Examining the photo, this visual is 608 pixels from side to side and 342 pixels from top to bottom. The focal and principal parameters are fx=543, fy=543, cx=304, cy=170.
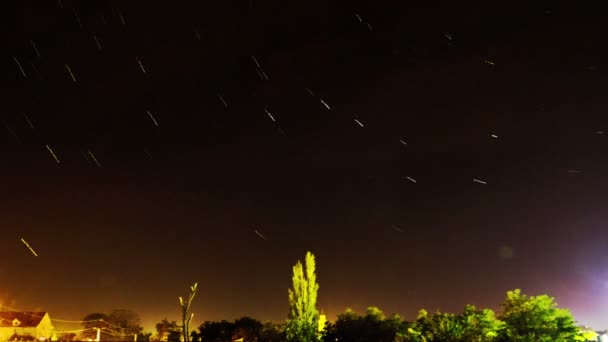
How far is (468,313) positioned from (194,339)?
2156 inches

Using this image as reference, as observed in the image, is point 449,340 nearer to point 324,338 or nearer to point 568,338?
point 568,338


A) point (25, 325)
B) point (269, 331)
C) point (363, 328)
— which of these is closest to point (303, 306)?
point (363, 328)

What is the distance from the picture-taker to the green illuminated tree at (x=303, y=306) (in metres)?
45.9

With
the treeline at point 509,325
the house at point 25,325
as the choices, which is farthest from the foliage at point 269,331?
the treeline at point 509,325

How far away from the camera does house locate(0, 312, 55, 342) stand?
91.1 metres

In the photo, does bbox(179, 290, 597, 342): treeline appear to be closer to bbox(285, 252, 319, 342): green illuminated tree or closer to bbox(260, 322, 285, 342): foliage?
bbox(285, 252, 319, 342): green illuminated tree

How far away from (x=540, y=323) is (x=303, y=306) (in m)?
22.0

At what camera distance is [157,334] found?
119938mm

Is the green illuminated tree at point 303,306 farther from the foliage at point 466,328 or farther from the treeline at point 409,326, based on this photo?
the foliage at point 466,328

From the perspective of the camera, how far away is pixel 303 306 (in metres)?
48.3

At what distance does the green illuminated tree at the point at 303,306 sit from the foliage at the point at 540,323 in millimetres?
18603

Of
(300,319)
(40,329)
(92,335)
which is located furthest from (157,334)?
(300,319)

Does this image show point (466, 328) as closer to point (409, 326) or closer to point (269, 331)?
point (409, 326)

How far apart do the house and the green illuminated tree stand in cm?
6143
